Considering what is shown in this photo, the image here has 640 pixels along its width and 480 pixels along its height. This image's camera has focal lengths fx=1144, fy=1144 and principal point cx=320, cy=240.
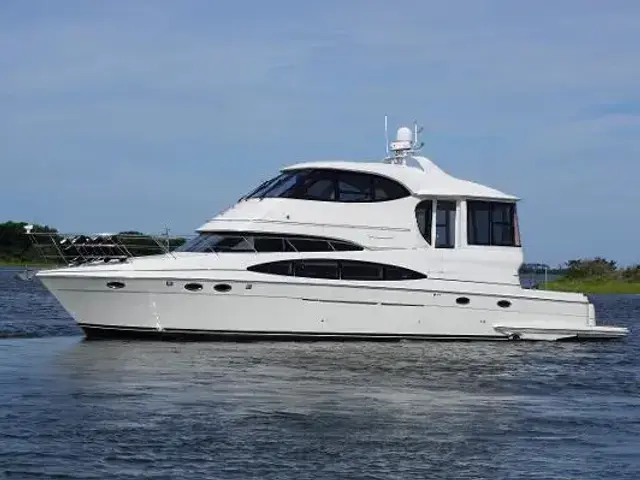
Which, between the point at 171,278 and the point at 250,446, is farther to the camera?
the point at 171,278

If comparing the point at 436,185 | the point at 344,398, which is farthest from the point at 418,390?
the point at 436,185

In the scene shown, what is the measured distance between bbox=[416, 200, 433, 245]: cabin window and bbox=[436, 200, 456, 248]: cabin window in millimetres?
209

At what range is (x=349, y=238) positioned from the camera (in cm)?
2653

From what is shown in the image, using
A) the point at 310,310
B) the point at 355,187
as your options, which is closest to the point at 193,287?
the point at 310,310

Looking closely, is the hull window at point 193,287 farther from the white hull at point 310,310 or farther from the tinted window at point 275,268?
the tinted window at point 275,268

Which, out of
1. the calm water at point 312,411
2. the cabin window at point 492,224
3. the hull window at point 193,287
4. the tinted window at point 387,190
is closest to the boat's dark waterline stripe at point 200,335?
the calm water at point 312,411

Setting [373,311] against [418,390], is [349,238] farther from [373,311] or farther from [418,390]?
[418,390]

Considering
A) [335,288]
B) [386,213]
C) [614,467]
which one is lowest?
[614,467]

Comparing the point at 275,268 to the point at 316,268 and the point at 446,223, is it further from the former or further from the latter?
the point at 446,223

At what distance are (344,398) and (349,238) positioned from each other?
9293mm

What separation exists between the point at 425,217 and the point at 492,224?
6.36ft

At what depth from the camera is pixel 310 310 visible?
25.7m

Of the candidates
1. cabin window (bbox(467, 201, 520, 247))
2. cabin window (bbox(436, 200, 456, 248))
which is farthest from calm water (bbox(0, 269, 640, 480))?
cabin window (bbox(467, 201, 520, 247))

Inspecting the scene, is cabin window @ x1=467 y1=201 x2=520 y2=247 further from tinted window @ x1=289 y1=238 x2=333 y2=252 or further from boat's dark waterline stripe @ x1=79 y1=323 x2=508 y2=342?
boat's dark waterline stripe @ x1=79 y1=323 x2=508 y2=342
